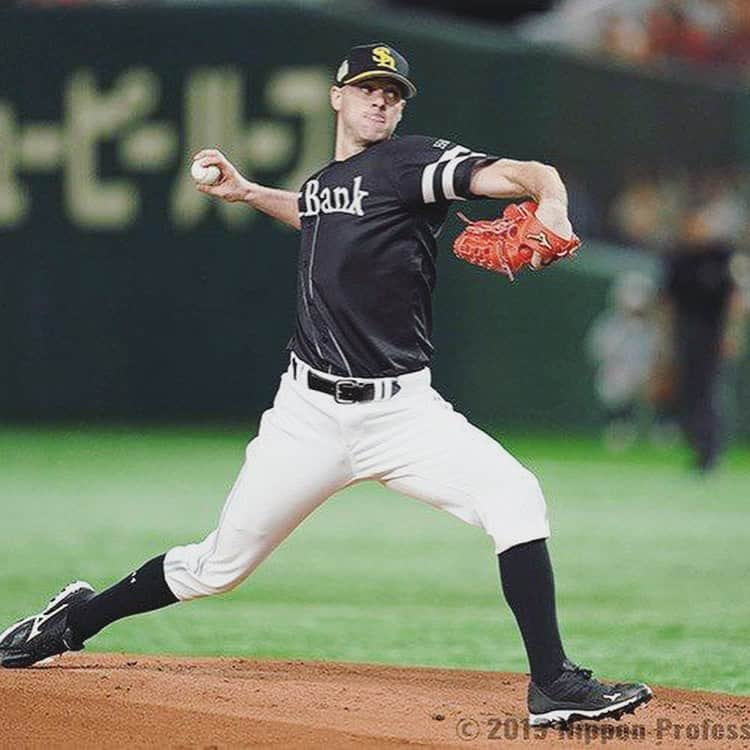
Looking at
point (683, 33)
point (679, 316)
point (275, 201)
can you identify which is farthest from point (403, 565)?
point (683, 33)

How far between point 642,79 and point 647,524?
918 cm

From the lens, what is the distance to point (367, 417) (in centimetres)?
589

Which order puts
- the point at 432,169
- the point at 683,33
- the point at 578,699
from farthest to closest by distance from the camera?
the point at 683,33 → the point at 432,169 → the point at 578,699

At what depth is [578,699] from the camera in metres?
5.59

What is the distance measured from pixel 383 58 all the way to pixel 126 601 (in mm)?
1963

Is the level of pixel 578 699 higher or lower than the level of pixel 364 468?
lower

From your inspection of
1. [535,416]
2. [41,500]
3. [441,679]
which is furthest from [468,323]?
[441,679]

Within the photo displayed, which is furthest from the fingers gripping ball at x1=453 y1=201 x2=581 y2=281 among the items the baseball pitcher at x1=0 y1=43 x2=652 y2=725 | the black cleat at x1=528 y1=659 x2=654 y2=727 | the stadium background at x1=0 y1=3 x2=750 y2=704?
the stadium background at x1=0 y1=3 x2=750 y2=704

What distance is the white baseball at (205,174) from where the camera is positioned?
20.9ft

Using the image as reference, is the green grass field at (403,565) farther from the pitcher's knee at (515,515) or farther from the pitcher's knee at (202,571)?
the pitcher's knee at (515,515)

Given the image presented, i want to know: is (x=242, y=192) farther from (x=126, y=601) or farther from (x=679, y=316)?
(x=679, y=316)

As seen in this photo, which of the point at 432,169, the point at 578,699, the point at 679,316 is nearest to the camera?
the point at 578,699

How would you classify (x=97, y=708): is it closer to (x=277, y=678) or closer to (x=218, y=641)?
(x=277, y=678)

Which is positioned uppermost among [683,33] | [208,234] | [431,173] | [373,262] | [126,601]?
[683,33]
